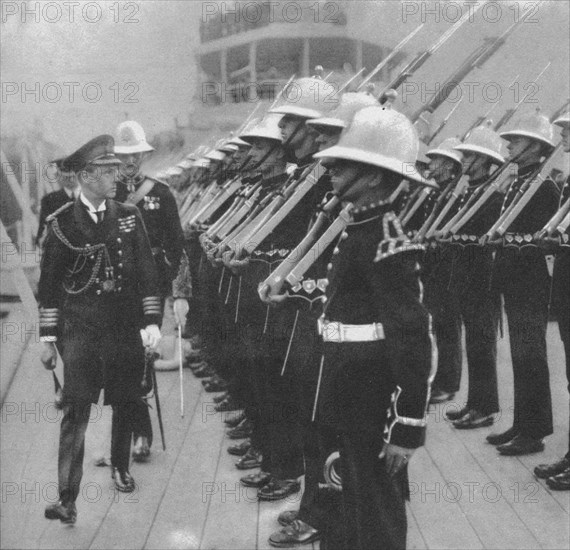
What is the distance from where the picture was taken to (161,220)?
575 centimetres

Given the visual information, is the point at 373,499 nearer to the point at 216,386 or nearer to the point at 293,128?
the point at 293,128

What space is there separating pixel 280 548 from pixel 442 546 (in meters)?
0.70

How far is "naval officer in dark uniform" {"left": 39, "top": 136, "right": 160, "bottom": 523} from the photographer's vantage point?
3951 mm

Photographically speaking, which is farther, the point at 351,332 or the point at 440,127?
the point at 440,127

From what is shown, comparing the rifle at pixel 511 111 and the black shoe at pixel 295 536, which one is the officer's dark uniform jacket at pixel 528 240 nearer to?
the rifle at pixel 511 111

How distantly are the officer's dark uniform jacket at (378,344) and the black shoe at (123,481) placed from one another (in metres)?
1.76

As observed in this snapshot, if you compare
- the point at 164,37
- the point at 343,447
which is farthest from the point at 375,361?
the point at 164,37

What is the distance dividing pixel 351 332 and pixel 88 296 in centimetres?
171

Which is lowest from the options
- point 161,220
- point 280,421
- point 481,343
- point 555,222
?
point 481,343

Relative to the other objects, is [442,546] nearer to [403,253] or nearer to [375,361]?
[375,361]

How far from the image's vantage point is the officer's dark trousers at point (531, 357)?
4957mm

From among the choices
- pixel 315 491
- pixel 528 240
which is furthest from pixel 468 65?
pixel 315 491

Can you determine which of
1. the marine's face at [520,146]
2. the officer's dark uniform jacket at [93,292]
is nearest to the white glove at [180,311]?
the officer's dark uniform jacket at [93,292]

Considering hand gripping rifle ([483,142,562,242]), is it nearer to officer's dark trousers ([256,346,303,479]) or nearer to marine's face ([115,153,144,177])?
officer's dark trousers ([256,346,303,479])
